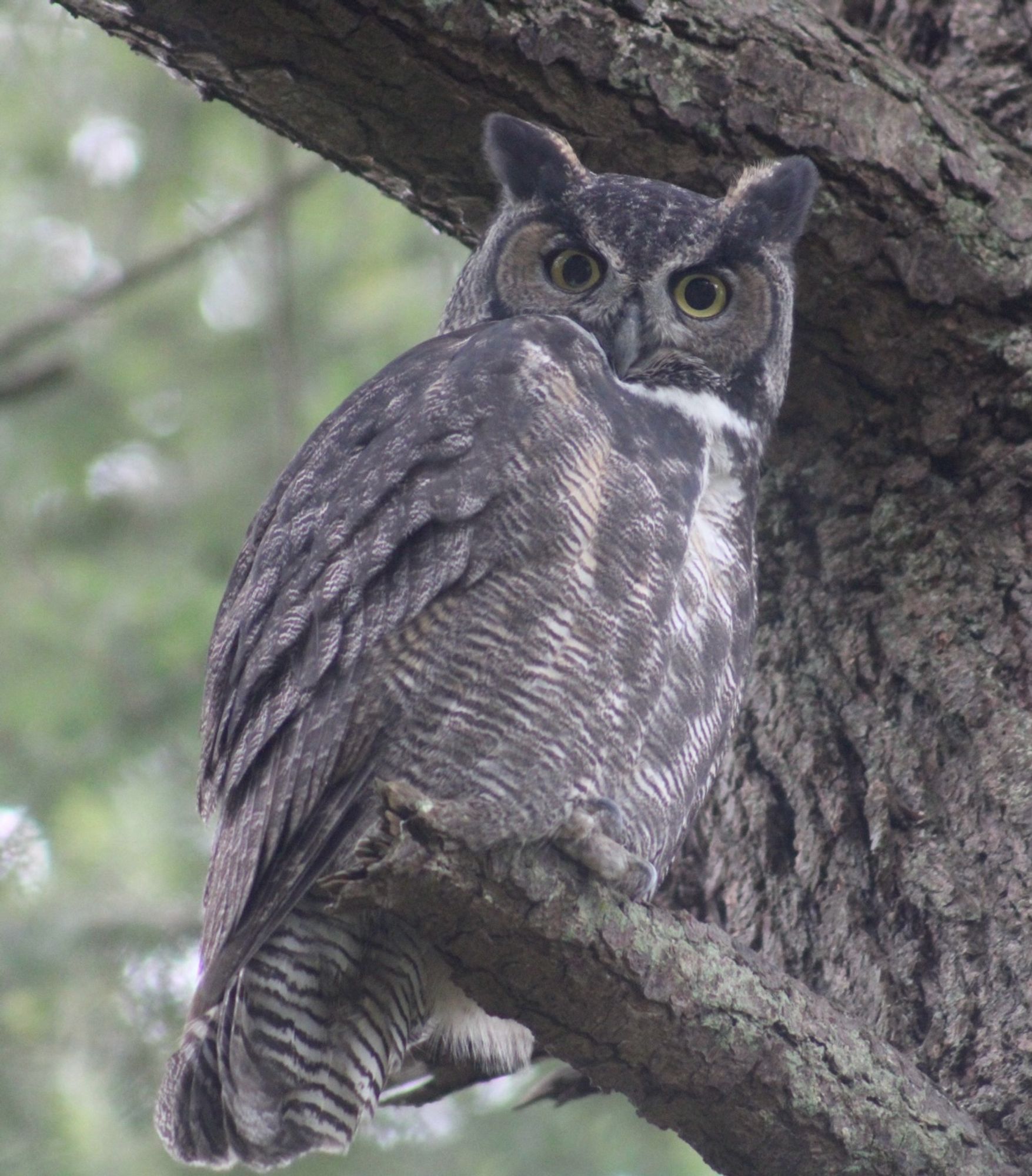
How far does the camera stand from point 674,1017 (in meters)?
1.70

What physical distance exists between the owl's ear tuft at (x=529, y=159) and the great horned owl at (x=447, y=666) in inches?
0.4

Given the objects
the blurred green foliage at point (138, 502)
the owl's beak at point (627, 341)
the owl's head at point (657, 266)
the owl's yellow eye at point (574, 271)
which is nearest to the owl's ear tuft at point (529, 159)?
the owl's head at point (657, 266)

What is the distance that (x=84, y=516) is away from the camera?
4.42 metres

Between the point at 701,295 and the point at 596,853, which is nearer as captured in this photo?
the point at 596,853

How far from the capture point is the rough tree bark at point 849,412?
2.16 metres

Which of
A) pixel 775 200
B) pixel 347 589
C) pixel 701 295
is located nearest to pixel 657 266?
pixel 701 295

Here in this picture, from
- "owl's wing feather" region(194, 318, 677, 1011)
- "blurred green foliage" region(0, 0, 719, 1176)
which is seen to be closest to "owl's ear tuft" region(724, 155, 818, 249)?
"owl's wing feather" region(194, 318, 677, 1011)

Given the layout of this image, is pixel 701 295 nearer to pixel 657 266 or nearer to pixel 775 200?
pixel 657 266

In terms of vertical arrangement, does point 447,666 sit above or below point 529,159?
below

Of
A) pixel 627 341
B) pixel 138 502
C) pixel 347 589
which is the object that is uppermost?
pixel 138 502

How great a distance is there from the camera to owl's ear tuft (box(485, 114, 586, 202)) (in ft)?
7.87

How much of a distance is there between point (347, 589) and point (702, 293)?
950mm

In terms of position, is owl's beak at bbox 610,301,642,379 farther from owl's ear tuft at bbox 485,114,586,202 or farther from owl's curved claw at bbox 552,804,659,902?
owl's curved claw at bbox 552,804,659,902

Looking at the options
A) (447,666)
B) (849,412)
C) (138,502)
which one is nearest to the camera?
(447,666)
